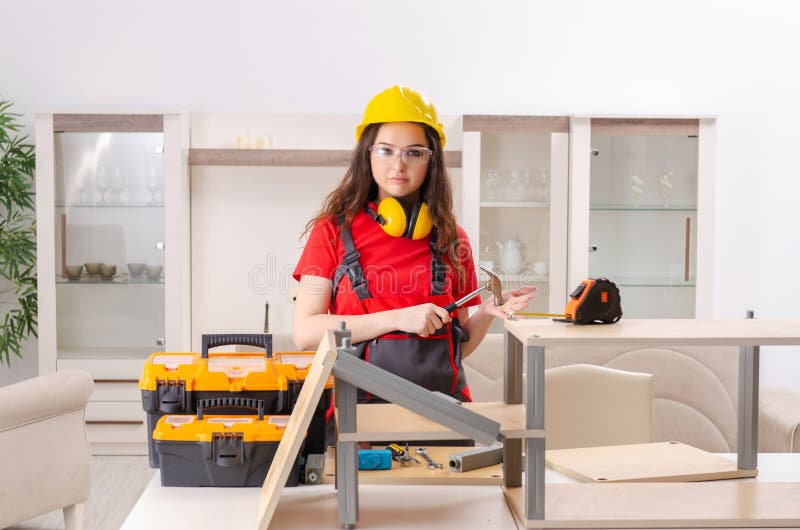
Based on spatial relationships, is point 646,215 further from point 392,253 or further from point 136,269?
point 136,269

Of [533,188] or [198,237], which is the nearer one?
[533,188]

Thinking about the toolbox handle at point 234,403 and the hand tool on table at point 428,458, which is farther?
the hand tool on table at point 428,458

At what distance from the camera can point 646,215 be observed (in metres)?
3.99

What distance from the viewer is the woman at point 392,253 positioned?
5.92 ft

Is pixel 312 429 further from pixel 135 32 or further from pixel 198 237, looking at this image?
pixel 135 32

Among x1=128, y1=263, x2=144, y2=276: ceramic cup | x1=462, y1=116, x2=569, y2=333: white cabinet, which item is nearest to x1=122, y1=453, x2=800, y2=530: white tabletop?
x1=462, y1=116, x2=569, y2=333: white cabinet

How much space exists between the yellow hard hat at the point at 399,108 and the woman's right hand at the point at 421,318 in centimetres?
45

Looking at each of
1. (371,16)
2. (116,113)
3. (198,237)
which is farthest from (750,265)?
(116,113)

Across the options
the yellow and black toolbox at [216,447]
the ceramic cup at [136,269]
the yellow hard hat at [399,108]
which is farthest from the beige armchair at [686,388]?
the ceramic cup at [136,269]

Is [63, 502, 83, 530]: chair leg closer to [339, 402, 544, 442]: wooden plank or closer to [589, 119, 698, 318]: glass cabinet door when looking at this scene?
[339, 402, 544, 442]: wooden plank

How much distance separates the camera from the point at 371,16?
424 cm

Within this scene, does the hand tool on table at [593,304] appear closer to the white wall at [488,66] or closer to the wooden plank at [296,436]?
the wooden plank at [296,436]

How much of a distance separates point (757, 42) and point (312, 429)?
13.2ft

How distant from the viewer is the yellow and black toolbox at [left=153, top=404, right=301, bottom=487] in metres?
1.30
